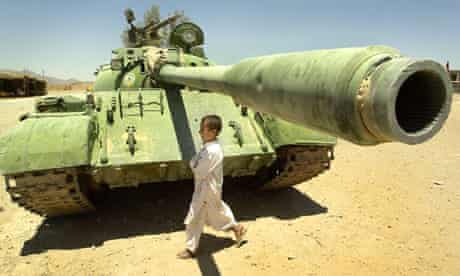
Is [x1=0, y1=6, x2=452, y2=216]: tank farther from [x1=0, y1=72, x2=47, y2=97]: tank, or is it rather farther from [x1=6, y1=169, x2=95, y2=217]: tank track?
[x1=0, y1=72, x2=47, y2=97]: tank

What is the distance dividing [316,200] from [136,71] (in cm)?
372

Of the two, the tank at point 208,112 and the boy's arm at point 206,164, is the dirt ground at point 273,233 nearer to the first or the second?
the tank at point 208,112

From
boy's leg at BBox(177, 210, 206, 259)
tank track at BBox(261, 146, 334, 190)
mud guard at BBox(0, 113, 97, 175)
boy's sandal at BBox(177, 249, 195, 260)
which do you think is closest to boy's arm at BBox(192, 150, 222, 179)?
boy's leg at BBox(177, 210, 206, 259)

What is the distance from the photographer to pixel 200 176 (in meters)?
4.29

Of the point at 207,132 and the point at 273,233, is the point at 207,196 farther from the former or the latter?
the point at 273,233

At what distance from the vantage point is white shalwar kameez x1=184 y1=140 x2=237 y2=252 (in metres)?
4.21

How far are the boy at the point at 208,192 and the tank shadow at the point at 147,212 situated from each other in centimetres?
89

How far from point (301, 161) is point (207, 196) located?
1784 mm

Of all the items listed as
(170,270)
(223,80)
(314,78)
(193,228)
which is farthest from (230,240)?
(314,78)

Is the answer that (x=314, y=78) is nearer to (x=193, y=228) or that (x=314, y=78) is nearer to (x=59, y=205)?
(x=193, y=228)

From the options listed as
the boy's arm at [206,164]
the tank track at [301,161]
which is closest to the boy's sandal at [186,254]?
the boy's arm at [206,164]

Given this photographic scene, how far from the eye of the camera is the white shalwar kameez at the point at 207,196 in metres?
4.21

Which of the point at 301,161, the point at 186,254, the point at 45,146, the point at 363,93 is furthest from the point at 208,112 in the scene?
the point at 363,93

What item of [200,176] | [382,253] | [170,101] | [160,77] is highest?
[160,77]
